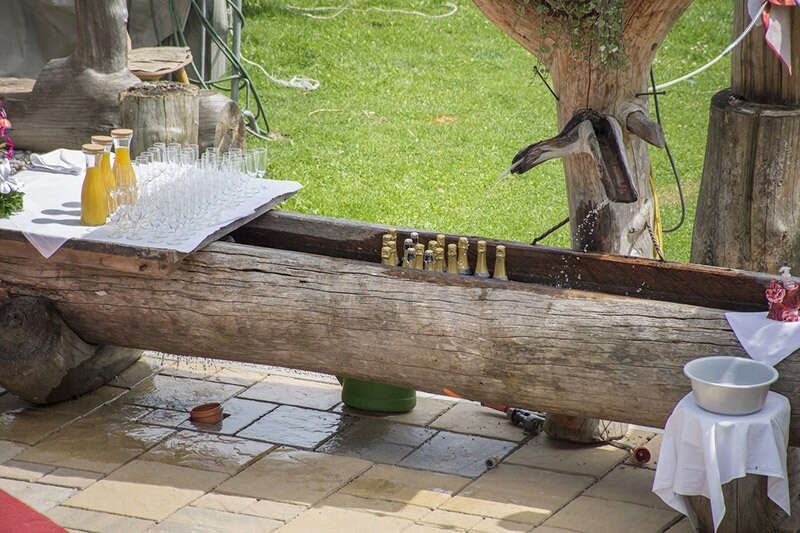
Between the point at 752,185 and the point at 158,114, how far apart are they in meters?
3.40

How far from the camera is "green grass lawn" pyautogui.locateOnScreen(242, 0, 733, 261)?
26.9 ft

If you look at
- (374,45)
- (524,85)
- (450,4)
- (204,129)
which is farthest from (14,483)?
(450,4)

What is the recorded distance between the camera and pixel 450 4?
44.0 ft

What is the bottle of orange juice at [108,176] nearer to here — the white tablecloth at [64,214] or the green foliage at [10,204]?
the white tablecloth at [64,214]

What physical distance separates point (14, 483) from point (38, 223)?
3.83ft

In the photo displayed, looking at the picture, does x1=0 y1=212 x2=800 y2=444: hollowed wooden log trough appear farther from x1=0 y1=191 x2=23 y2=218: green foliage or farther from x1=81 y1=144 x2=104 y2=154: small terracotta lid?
x1=81 y1=144 x2=104 y2=154: small terracotta lid

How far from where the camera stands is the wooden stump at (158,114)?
6.64 m

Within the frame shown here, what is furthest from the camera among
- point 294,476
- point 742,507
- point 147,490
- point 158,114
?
point 158,114

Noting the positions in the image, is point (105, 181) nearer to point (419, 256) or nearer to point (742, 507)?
point (419, 256)

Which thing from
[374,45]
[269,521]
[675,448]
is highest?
[374,45]

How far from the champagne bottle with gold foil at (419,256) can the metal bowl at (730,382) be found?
1.35m

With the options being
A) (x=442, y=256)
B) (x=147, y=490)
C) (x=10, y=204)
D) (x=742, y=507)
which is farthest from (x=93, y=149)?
(x=742, y=507)

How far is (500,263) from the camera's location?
5.02 meters

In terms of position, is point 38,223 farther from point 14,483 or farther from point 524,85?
point 524,85
